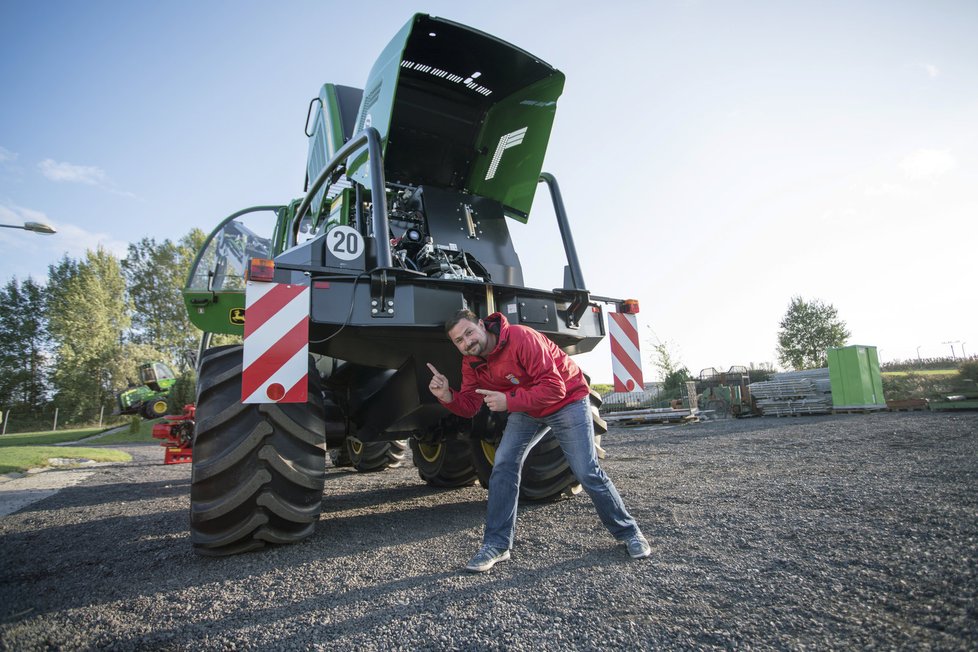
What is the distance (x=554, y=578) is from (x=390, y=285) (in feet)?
5.59

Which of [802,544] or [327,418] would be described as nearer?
[802,544]

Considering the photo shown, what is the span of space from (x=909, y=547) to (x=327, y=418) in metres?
3.74

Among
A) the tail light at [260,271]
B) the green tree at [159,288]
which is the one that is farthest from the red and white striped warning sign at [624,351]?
the green tree at [159,288]

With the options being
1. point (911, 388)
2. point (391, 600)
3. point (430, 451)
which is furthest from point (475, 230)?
point (911, 388)

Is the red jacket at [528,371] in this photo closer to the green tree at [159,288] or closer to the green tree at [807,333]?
the green tree at [159,288]

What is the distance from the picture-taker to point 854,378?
557 inches

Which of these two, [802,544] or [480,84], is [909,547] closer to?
[802,544]

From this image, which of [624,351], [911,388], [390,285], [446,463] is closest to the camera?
[390,285]

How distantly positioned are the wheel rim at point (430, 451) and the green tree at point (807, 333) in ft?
155

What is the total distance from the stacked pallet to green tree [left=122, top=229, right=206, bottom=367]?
111ft

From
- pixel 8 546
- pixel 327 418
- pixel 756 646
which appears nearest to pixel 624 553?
pixel 756 646

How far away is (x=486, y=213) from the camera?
4.26 metres

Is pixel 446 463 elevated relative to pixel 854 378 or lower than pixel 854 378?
lower

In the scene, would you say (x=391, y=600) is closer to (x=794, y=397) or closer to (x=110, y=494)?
(x=110, y=494)
